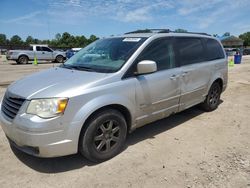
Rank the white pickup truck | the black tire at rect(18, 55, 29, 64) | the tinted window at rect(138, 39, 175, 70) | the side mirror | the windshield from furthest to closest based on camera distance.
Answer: the black tire at rect(18, 55, 29, 64), the white pickup truck, the tinted window at rect(138, 39, 175, 70), the windshield, the side mirror

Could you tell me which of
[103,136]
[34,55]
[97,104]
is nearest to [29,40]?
[34,55]

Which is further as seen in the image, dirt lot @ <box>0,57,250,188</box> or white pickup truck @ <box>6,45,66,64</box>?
white pickup truck @ <box>6,45,66,64</box>

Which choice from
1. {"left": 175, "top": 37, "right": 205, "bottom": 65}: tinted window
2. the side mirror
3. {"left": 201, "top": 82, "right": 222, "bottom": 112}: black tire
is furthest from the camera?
{"left": 201, "top": 82, "right": 222, "bottom": 112}: black tire

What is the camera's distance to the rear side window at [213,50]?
5.42 meters

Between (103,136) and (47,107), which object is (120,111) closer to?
(103,136)

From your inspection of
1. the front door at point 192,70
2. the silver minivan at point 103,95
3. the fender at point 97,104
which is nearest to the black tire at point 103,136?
the silver minivan at point 103,95

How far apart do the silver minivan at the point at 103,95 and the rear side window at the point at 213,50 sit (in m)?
0.53

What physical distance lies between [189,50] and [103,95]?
2.39 m

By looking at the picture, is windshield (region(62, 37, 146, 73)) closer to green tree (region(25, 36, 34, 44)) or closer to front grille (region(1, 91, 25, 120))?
front grille (region(1, 91, 25, 120))

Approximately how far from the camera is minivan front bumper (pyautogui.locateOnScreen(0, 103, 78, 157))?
2.84 m

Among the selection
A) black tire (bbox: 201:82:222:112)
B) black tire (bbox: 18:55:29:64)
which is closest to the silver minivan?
black tire (bbox: 201:82:222:112)

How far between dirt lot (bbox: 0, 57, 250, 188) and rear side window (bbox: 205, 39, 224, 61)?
68.2 inches

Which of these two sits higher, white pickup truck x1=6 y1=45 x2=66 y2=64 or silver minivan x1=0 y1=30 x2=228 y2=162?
white pickup truck x1=6 y1=45 x2=66 y2=64

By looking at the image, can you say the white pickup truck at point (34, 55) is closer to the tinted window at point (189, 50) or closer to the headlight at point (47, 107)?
the tinted window at point (189, 50)
